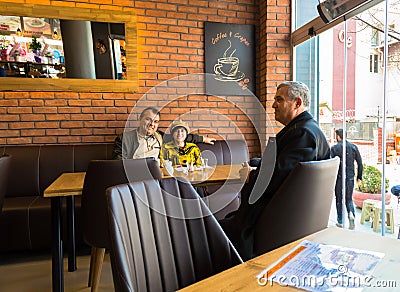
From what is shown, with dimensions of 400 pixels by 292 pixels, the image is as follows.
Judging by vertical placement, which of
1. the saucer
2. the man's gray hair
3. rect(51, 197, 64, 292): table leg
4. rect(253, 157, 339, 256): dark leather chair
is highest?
the saucer

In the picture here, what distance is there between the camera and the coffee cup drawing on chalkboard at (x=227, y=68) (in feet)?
12.6

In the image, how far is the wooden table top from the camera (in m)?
1.92

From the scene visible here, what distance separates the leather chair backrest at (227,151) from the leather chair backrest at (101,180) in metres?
1.54

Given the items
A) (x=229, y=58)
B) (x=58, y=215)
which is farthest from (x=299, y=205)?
(x=229, y=58)

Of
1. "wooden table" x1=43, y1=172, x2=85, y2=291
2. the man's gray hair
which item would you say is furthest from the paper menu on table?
"wooden table" x1=43, y1=172, x2=85, y2=291

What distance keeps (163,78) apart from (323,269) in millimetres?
3094

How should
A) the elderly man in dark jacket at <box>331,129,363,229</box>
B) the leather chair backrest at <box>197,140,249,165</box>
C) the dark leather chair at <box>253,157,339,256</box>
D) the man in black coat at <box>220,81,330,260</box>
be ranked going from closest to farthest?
the dark leather chair at <box>253,157,339,256</box>, the man in black coat at <box>220,81,330,260</box>, the elderly man in dark jacket at <box>331,129,363,229</box>, the leather chair backrest at <box>197,140,249,165</box>

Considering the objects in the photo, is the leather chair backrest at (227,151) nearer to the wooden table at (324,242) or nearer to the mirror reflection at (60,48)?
the mirror reflection at (60,48)

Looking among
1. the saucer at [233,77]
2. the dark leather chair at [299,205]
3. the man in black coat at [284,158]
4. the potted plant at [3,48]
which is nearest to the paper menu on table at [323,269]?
the dark leather chair at [299,205]

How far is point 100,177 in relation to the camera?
1946 mm

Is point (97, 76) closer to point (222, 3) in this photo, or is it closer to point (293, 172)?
point (222, 3)

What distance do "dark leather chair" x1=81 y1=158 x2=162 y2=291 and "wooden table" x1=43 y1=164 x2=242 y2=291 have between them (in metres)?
0.09

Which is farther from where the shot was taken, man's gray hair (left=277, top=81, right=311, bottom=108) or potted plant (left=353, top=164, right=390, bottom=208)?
potted plant (left=353, top=164, right=390, bottom=208)

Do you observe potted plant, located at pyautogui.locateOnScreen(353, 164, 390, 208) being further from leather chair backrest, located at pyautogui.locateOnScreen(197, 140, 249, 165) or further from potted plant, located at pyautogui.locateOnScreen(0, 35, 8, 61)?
potted plant, located at pyautogui.locateOnScreen(0, 35, 8, 61)
